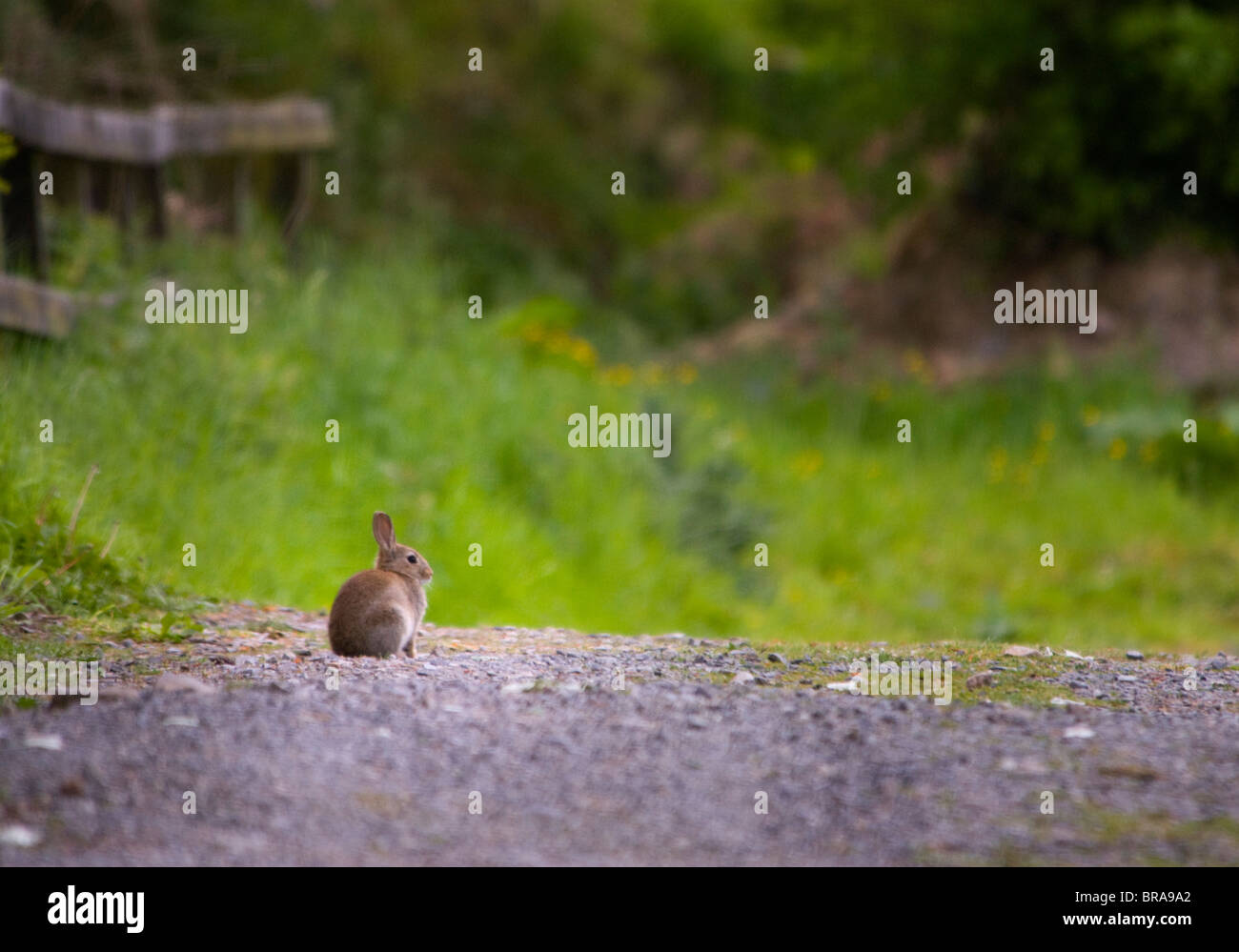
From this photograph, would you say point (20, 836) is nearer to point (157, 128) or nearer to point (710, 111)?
point (157, 128)

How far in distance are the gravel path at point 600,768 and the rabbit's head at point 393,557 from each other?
27.6 inches

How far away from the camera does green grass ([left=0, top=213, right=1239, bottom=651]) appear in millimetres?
7148

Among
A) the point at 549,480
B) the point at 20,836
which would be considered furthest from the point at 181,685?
the point at 549,480

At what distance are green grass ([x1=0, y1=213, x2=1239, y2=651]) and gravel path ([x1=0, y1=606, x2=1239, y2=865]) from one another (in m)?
1.58

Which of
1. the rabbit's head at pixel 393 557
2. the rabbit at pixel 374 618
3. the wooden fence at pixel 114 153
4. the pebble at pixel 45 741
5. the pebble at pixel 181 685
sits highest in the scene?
the wooden fence at pixel 114 153

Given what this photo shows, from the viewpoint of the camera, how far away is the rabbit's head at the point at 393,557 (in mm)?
6043

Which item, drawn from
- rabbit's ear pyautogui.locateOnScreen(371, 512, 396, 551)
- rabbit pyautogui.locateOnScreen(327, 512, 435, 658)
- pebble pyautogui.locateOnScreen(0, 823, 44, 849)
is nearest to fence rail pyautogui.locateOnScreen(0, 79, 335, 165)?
rabbit's ear pyautogui.locateOnScreen(371, 512, 396, 551)

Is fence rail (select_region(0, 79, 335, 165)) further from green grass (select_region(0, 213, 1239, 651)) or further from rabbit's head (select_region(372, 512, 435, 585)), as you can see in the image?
rabbit's head (select_region(372, 512, 435, 585))

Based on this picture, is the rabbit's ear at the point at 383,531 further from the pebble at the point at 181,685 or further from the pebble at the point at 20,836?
the pebble at the point at 20,836

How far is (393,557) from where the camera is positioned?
6059mm

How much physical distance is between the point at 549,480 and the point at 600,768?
506cm

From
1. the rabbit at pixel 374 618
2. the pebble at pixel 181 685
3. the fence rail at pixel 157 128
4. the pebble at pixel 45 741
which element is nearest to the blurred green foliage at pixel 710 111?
the fence rail at pixel 157 128

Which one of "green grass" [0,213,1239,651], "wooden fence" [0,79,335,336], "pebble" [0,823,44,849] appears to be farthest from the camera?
"wooden fence" [0,79,335,336]
